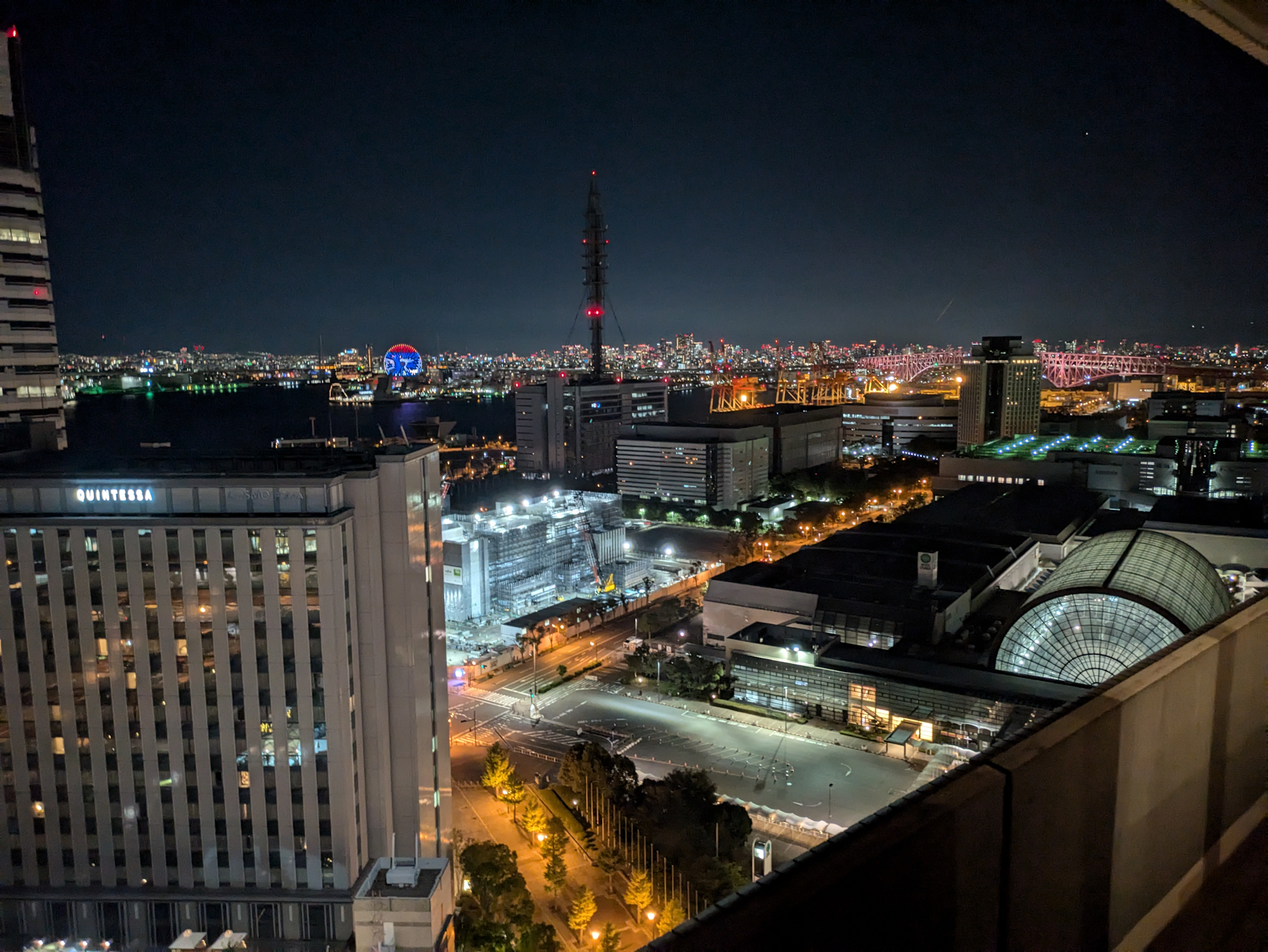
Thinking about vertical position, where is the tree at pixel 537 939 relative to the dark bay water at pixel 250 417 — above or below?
below

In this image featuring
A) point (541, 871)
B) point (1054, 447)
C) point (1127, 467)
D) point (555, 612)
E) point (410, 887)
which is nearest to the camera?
point (410, 887)

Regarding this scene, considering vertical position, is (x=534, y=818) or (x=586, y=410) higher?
(x=586, y=410)

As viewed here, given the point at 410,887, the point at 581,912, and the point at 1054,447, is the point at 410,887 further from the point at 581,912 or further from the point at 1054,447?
the point at 1054,447

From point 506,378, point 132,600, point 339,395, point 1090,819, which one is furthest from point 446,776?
point 506,378

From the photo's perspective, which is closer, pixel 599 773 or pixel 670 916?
pixel 670 916

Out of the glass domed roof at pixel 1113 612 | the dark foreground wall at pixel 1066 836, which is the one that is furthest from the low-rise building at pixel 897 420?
the dark foreground wall at pixel 1066 836

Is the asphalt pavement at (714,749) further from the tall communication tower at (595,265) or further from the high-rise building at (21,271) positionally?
the tall communication tower at (595,265)

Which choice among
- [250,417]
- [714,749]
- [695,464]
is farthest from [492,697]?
[250,417]
